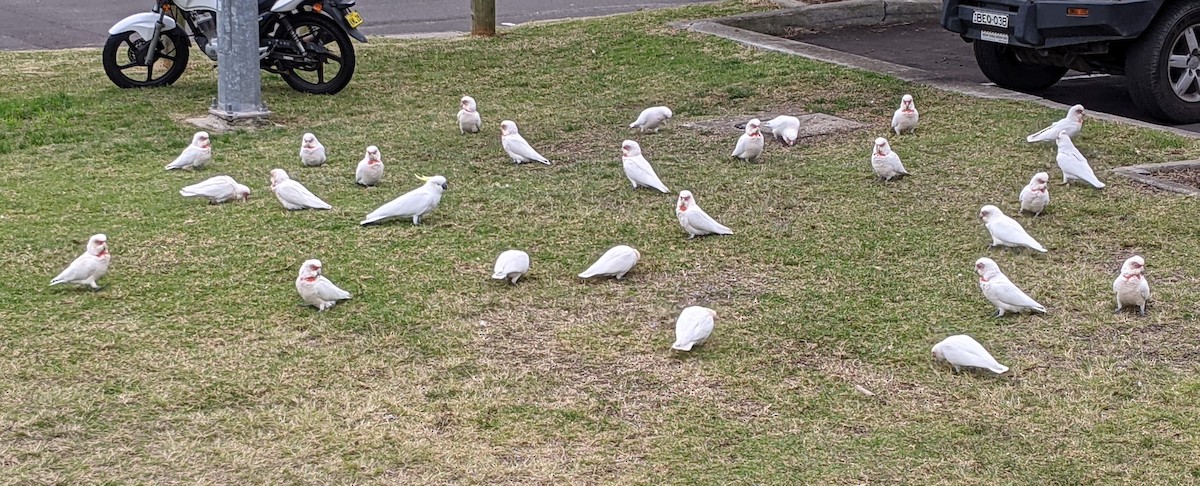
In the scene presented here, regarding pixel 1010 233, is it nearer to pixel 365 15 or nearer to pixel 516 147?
pixel 516 147

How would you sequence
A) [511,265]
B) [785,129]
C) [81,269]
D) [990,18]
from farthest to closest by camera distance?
[990,18] → [785,129] → [511,265] → [81,269]

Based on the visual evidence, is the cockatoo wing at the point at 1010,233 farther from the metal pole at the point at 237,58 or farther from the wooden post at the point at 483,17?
the wooden post at the point at 483,17

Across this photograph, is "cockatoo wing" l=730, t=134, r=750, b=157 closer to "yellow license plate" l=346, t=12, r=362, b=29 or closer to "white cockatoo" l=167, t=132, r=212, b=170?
"white cockatoo" l=167, t=132, r=212, b=170

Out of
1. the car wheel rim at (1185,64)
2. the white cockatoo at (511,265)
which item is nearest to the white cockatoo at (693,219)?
the white cockatoo at (511,265)

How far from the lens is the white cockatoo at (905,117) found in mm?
8391

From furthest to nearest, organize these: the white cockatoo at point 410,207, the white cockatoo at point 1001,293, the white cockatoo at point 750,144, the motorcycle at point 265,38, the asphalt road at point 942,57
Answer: the asphalt road at point 942,57 < the motorcycle at point 265,38 < the white cockatoo at point 750,144 < the white cockatoo at point 410,207 < the white cockatoo at point 1001,293

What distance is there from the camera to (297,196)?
6.67 meters

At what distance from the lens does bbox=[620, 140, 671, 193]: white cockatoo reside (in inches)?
281

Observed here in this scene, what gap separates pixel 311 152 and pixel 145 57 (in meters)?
2.96

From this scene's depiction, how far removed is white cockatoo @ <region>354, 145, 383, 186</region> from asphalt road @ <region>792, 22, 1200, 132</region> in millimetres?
5663

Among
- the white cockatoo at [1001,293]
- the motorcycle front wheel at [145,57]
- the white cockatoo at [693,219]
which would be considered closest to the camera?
the white cockatoo at [1001,293]

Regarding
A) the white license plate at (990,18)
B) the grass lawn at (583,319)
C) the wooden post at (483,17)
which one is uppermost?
the white license plate at (990,18)

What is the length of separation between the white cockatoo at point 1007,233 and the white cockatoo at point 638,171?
1872 millimetres

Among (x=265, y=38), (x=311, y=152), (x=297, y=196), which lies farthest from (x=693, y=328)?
(x=265, y=38)
